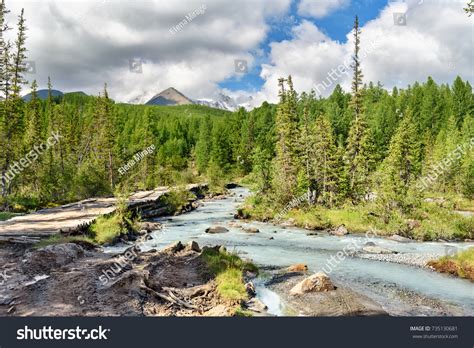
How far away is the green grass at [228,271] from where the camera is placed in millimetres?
14984

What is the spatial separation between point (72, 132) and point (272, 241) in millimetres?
63067

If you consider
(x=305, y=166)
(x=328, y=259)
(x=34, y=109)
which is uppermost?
(x=34, y=109)

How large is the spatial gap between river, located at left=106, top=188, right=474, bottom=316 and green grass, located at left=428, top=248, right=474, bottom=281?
0.73m

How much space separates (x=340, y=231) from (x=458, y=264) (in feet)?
43.1

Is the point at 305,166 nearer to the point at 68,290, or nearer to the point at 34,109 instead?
the point at 68,290

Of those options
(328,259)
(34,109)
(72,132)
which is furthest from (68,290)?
(72,132)

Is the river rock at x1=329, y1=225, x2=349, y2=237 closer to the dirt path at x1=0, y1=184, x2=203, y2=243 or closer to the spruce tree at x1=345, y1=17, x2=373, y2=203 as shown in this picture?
the spruce tree at x1=345, y1=17, x2=373, y2=203

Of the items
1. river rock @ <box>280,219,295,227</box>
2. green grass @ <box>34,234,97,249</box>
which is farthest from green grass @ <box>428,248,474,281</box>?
green grass @ <box>34,234,97,249</box>

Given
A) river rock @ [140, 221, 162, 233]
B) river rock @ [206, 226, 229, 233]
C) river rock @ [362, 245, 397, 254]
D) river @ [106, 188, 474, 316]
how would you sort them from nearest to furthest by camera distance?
river @ [106, 188, 474, 316] → river rock @ [362, 245, 397, 254] → river rock @ [140, 221, 162, 233] → river rock @ [206, 226, 229, 233]

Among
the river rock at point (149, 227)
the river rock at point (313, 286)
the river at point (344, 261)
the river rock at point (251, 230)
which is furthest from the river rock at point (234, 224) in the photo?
the river rock at point (313, 286)

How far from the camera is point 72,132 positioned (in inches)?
3132

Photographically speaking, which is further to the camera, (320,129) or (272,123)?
(272,123)

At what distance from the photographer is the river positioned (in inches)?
642
